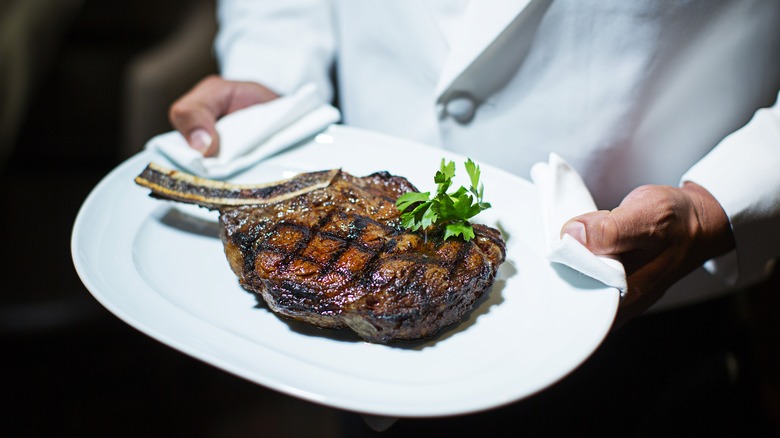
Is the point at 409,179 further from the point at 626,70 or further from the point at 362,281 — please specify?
the point at 626,70

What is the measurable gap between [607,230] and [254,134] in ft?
4.37

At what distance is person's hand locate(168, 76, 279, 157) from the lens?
2.42 meters

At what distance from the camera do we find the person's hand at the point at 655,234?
1691mm

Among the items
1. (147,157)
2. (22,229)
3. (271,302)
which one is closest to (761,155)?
(271,302)

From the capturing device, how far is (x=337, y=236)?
180cm

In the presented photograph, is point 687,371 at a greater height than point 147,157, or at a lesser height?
lesser

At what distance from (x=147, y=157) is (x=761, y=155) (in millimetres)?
2073

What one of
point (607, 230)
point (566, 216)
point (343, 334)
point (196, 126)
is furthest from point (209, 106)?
point (607, 230)

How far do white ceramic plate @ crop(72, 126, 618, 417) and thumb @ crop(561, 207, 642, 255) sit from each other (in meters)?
0.10

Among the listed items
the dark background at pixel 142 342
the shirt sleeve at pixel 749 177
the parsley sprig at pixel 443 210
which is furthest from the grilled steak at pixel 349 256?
the dark background at pixel 142 342

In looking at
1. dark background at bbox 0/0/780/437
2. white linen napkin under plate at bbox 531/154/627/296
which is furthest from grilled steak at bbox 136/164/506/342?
dark background at bbox 0/0/780/437

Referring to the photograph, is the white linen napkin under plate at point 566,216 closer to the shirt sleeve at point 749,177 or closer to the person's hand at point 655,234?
the person's hand at point 655,234

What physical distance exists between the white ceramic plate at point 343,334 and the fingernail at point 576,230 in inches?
4.2

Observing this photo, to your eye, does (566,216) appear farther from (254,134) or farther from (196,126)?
(196,126)
